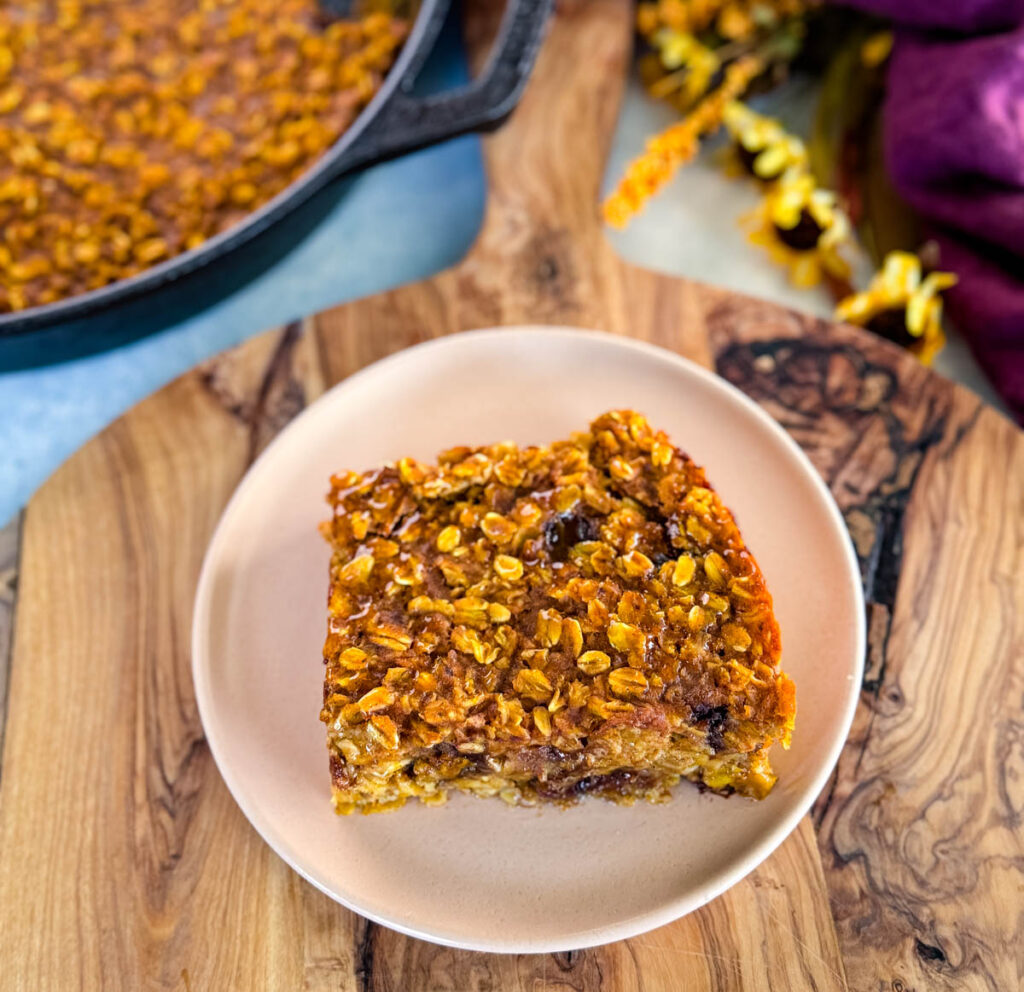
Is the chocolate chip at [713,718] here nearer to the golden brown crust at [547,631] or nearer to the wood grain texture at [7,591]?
the golden brown crust at [547,631]

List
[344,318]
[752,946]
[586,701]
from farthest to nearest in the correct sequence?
[344,318]
[752,946]
[586,701]

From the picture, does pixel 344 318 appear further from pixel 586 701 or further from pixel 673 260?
pixel 586 701

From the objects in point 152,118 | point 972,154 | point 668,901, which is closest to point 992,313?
point 972,154

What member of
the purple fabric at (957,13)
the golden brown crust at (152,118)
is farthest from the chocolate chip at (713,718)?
the purple fabric at (957,13)

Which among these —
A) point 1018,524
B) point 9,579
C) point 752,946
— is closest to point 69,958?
point 9,579

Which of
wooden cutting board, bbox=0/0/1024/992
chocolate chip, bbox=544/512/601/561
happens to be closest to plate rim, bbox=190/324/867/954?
wooden cutting board, bbox=0/0/1024/992

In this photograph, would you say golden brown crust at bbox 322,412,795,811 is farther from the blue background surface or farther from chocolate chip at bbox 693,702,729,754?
the blue background surface

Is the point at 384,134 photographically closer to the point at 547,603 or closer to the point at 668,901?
the point at 547,603
